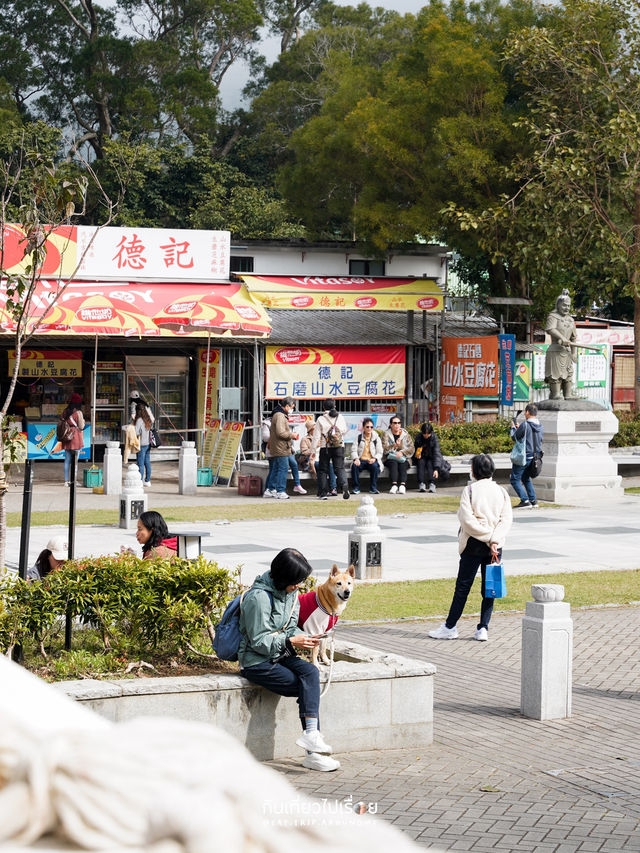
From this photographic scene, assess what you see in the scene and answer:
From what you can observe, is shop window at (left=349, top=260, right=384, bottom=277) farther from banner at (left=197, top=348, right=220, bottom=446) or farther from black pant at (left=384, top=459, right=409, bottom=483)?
black pant at (left=384, top=459, right=409, bottom=483)

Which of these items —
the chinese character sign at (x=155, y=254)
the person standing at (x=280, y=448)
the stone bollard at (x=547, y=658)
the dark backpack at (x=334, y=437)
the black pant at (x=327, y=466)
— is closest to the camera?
the stone bollard at (x=547, y=658)

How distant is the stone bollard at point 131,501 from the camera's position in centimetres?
1756

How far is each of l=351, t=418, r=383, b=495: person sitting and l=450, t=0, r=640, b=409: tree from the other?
7593 mm

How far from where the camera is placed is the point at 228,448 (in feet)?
83.2

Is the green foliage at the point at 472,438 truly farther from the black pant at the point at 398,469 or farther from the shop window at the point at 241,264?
the shop window at the point at 241,264

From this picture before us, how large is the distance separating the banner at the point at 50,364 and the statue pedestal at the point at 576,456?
1231 cm

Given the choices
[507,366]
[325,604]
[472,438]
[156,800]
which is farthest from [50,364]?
[156,800]

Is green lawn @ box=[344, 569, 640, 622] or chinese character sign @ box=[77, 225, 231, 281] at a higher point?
chinese character sign @ box=[77, 225, 231, 281]

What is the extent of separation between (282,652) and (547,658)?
210cm

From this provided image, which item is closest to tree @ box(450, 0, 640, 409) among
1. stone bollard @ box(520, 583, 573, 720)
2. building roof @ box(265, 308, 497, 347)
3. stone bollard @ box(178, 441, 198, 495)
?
building roof @ box(265, 308, 497, 347)

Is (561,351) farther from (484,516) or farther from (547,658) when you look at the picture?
(547,658)

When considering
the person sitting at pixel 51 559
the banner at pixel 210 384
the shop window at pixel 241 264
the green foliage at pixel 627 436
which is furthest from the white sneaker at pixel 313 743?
the shop window at pixel 241 264

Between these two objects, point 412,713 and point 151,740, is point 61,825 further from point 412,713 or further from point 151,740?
point 412,713

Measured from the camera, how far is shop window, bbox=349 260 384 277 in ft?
113
